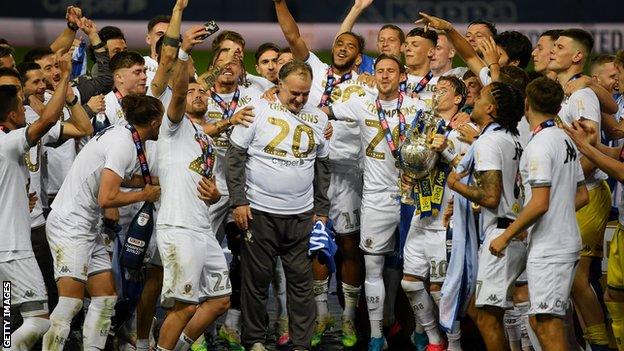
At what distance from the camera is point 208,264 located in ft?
31.9

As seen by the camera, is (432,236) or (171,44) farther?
(432,236)

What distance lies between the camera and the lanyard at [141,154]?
9.65 meters

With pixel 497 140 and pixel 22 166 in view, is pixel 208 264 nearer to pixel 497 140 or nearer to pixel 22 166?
pixel 22 166

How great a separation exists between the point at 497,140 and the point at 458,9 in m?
11.6

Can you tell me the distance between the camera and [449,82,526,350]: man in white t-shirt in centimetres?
904

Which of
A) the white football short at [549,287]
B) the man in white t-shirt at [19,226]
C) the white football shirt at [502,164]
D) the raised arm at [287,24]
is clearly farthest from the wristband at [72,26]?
the white football short at [549,287]

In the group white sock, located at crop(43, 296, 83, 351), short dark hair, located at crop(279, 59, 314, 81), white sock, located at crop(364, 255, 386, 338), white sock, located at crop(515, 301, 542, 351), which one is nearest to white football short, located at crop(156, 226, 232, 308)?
white sock, located at crop(43, 296, 83, 351)

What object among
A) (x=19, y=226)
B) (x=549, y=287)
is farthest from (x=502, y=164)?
Answer: (x=19, y=226)

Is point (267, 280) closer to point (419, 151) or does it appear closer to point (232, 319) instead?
point (232, 319)

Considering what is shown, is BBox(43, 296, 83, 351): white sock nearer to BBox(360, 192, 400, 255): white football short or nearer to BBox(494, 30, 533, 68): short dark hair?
BBox(360, 192, 400, 255): white football short

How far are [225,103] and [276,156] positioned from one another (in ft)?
3.54

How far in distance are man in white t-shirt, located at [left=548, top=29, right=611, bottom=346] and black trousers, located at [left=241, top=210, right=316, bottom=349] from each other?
7.38ft

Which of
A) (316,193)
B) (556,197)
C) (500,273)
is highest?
(556,197)

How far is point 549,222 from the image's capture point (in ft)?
28.4
